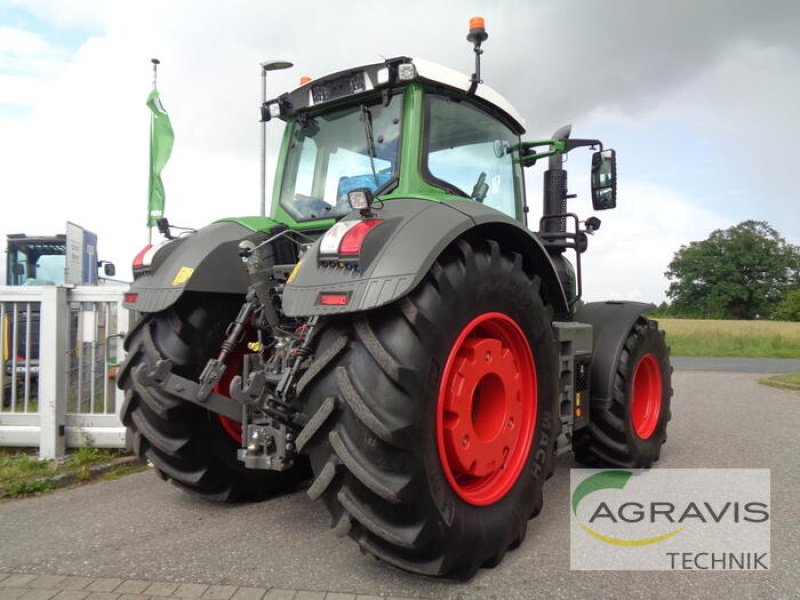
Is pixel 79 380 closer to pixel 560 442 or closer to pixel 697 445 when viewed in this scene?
pixel 560 442

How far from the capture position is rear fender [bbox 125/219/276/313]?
10.5 ft

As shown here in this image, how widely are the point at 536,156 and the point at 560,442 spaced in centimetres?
205

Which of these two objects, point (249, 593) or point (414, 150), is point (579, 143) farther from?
point (249, 593)

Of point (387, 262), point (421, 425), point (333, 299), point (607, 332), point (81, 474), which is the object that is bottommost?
point (81, 474)

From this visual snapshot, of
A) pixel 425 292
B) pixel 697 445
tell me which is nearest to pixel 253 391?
pixel 425 292

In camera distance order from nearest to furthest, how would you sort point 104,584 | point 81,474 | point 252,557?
point 104,584 → point 252,557 → point 81,474

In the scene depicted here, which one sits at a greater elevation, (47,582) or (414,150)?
(414,150)

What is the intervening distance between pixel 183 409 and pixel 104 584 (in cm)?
91

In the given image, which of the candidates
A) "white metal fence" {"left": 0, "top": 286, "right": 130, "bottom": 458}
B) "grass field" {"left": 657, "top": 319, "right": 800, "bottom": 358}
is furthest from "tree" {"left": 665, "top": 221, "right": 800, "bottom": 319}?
"white metal fence" {"left": 0, "top": 286, "right": 130, "bottom": 458}

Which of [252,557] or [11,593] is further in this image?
→ [252,557]

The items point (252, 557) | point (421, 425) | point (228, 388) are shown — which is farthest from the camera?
point (228, 388)

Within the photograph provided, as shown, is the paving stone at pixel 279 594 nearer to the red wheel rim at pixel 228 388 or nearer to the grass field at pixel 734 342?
the red wheel rim at pixel 228 388

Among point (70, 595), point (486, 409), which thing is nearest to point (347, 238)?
point (486, 409)

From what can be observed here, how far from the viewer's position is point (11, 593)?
8.20ft
